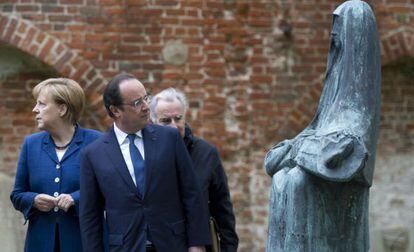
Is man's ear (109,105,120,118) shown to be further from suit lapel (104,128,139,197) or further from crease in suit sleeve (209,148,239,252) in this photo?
crease in suit sleeve (209,148,239,252)

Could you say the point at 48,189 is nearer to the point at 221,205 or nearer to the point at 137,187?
the point at 137,187

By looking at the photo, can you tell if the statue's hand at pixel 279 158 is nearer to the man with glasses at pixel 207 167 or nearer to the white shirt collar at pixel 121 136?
the white shirt collar at pixel 121 136

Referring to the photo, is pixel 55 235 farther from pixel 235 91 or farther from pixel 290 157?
pixel 235 91

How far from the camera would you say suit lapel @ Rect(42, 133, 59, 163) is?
5430 millimetres

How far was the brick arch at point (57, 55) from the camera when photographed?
28.2ft

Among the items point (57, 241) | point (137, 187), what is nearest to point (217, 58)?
point (57, 241)

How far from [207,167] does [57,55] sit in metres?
3.26

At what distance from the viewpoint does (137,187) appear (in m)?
4.96

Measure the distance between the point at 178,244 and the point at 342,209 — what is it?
42.9 inches

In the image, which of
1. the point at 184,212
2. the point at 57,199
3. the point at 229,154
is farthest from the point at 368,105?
the point at 229,154

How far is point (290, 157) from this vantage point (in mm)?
4336

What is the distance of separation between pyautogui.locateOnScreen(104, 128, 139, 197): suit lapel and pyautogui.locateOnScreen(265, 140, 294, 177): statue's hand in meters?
0.79

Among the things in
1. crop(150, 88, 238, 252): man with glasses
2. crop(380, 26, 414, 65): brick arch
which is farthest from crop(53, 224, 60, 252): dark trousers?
crop(380, 26, 414, 65): brick arch

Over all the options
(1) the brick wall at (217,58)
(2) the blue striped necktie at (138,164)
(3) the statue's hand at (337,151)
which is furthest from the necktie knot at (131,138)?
(1) the brick wall at (217,58)
